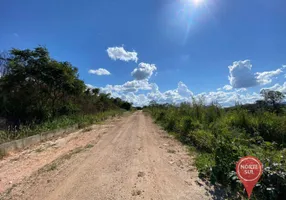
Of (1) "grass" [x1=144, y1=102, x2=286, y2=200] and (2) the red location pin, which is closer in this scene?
(2) the red location pin

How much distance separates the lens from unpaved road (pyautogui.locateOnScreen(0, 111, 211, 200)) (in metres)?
3.10

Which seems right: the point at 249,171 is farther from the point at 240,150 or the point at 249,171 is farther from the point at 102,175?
the point at 102,175

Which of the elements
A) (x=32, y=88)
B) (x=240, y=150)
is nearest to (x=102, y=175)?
(x=240, y=150)

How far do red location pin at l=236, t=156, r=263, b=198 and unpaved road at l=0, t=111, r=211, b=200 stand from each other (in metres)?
1.18

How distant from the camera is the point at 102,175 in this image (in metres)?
3.88

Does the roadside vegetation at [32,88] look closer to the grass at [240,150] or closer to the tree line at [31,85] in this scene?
the tree line at [31,85]

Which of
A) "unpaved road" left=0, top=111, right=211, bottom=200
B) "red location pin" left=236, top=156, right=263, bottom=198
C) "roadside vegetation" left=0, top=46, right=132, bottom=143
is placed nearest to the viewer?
"red location pin" left=236, top=156, right=263, bottom=198

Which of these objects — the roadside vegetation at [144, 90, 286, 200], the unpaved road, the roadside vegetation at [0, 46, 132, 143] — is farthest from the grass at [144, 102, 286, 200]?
the roadside vegetation at [0, 46, 132, 143]

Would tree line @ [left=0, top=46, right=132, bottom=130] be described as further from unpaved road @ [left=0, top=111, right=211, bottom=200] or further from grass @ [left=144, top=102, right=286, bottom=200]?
grass @ [left=144, top=102, right=286, bottom=200]

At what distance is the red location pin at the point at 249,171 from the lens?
1939 mm

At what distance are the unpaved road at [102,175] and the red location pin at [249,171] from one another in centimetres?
118

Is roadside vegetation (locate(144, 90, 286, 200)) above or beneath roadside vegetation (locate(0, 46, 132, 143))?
beneath

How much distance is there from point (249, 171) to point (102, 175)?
291 centimetres

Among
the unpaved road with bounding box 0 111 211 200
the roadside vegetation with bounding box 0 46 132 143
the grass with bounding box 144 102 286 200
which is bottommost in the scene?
the unpaved road with bounding box 0 111 211 200
